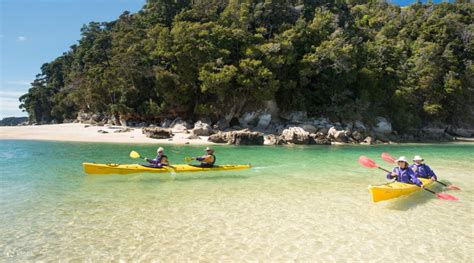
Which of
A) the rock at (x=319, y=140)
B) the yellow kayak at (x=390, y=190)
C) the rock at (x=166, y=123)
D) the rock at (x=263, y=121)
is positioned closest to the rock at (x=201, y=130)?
the rock at (x=166, y=123)

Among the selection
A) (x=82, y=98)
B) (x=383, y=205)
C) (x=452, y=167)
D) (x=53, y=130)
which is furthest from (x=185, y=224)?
(x=82, y=98)

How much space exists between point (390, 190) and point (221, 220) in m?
4.53

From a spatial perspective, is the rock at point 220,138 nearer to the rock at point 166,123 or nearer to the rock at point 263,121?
the rock at point 263,121

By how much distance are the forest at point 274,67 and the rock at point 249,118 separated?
2.50ft

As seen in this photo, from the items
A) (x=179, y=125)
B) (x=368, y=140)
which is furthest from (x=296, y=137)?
(x=179, y=125)

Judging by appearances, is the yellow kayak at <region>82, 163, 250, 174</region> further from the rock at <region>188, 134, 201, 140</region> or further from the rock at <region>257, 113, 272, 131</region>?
the rock at <region>257, 113, 272, 131</region>

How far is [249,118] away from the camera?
36188mm

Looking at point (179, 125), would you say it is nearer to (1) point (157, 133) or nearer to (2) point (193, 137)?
(1) point (157, 133)

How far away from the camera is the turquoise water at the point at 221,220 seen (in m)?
5.68

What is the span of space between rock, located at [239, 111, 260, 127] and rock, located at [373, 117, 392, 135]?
1343cm

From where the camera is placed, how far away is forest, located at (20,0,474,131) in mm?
34656

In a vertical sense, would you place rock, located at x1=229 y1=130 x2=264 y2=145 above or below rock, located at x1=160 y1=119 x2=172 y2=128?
below

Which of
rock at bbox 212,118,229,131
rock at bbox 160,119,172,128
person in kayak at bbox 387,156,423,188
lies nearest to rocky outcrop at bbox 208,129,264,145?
rock at bbox 212,118,229,131

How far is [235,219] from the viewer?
7441 mm
